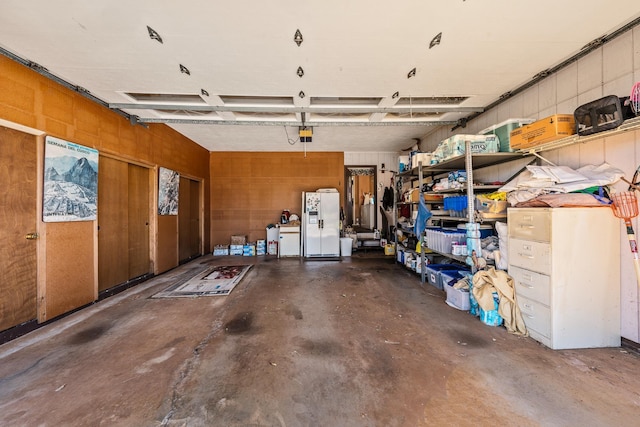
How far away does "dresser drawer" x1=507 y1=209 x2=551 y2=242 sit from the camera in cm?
220

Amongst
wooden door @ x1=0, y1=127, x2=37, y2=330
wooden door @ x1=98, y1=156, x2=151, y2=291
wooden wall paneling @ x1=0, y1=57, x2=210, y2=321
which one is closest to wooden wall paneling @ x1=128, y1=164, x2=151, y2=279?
wooden door @ x1=98, y1=156, x2=151, y2=291

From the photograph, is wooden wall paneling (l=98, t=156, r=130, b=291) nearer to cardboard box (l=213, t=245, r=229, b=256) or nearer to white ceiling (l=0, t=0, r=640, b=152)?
white ceiling (l=0, t=0, r=640, b=152)

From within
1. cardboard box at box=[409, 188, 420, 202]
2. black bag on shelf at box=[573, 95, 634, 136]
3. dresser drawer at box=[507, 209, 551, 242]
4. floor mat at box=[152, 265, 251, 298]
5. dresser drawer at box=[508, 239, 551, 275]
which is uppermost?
black bag on shelf at box=[573, 95, 634, 136]

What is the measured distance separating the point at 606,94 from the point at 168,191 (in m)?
6.41

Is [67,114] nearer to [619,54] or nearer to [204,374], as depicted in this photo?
[204,374]

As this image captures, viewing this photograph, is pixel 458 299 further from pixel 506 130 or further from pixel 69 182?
pixel 69 182

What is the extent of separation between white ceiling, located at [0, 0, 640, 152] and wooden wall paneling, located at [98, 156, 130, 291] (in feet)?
3.26

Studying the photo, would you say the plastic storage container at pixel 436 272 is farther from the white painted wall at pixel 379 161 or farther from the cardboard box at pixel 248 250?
the cardboard box at pixel 248 250

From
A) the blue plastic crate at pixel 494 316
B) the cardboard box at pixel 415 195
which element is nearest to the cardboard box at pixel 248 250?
the cardboard box at pixel 415 195

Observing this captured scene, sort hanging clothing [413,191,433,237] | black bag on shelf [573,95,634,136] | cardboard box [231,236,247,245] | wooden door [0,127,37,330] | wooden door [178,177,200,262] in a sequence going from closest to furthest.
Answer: black bag on shelf [573,95,634,136] → wooden door [0,127,37,330] → hanging clothing [413,191,433,237] → wooden door [178,177,200,262] → cardboard box [231,236,247,245]

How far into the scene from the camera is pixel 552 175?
237cm

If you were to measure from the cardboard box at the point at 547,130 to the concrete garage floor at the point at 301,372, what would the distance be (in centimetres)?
197

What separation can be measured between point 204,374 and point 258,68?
3.02 meters

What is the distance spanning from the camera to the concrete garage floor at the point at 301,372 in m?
1.49
